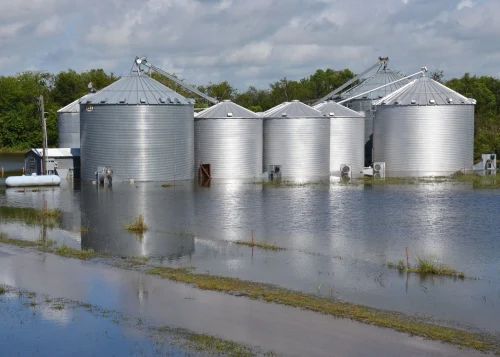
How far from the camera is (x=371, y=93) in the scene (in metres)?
65.8

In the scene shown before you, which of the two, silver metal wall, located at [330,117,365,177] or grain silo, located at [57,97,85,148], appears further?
grain silo, located at [57,97,85,148]

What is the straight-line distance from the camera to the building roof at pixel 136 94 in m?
51.0

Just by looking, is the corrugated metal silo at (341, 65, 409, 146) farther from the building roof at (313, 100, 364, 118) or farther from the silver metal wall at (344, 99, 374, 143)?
the building roof at (313, 100, 364, 118)

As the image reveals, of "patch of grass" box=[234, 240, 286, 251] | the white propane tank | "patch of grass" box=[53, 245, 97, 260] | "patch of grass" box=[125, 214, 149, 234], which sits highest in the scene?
the white propane tank

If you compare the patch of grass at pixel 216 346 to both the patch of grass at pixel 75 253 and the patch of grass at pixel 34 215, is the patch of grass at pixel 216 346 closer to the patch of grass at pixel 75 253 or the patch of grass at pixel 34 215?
the patch of grass at pixel 75 253

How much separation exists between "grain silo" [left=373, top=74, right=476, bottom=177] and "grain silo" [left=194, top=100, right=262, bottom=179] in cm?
1027

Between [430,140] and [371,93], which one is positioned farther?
[371,93]

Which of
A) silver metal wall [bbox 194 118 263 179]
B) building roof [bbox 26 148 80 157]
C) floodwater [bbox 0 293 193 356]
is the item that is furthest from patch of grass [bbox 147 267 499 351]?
building roof [bbox 26 148 80 157]

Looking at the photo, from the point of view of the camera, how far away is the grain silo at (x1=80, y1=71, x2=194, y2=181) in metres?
50.5

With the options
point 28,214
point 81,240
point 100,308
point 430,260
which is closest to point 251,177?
point 28,214

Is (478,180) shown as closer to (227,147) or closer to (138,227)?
(227,147)

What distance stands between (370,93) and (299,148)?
12.3 m

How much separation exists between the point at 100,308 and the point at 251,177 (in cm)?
3806

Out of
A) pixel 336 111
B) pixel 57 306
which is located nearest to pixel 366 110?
pixel 336 111
